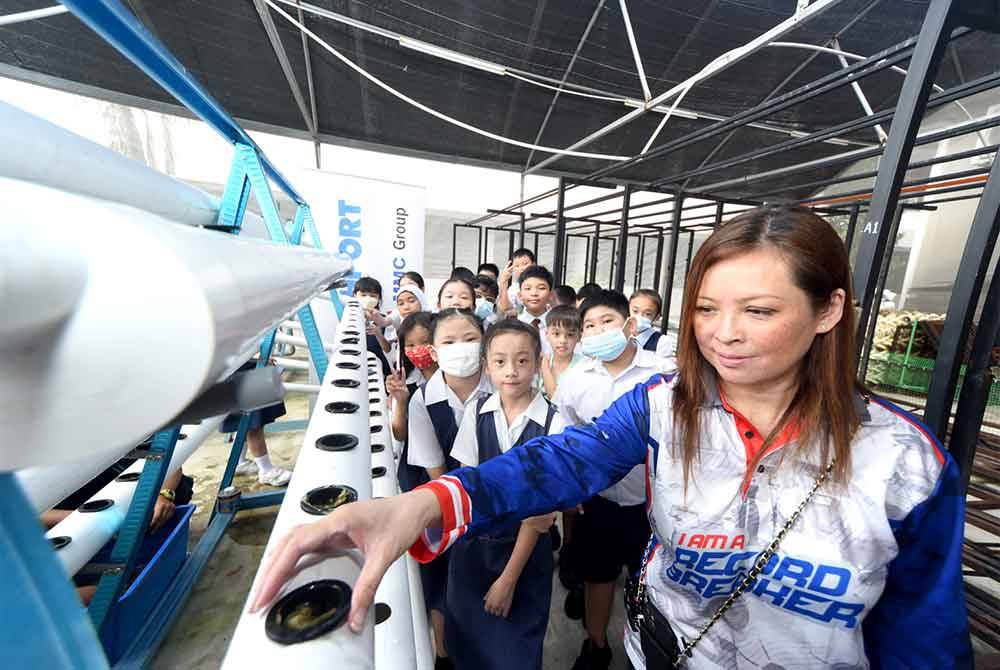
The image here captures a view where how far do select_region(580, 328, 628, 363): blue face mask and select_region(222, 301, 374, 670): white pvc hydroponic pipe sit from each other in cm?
100

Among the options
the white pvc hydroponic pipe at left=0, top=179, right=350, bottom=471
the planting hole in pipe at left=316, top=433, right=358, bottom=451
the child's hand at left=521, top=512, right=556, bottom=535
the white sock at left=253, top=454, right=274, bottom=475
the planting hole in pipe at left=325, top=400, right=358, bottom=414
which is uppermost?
the white pvc hydroponic pipe at left=0, top=179, right=350, bottom=471

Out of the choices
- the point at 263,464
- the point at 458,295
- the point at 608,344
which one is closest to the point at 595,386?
the point at 608,344

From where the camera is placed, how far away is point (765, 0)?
250 centimetres

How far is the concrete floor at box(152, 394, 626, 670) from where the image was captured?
4.56ft

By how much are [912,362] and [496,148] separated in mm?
5336

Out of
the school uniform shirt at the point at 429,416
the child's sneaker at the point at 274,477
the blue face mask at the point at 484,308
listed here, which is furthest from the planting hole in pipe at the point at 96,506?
the blue face mask at the point at 484,308

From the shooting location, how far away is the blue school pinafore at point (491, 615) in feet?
3.65

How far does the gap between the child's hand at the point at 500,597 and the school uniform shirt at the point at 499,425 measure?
1.04ft

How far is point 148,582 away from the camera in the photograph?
137cm

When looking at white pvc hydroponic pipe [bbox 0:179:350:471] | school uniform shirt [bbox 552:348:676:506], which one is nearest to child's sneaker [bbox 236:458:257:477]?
school uniform shirt [bbox 552:348:676:506]

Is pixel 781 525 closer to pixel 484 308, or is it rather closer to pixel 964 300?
pixel 964 300

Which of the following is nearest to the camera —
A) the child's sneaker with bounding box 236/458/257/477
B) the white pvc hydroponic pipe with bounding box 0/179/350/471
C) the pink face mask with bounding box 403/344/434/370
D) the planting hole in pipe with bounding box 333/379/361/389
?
the white pvc hydroponic pipe with bounding box 0/179/350/471

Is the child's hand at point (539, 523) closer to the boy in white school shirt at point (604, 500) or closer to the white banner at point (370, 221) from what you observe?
the boy in white school shirt at point (604, 500)

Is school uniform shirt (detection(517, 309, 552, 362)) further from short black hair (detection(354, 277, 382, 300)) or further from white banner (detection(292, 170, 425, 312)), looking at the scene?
white banner (detection(292, 170, 425, 312))
